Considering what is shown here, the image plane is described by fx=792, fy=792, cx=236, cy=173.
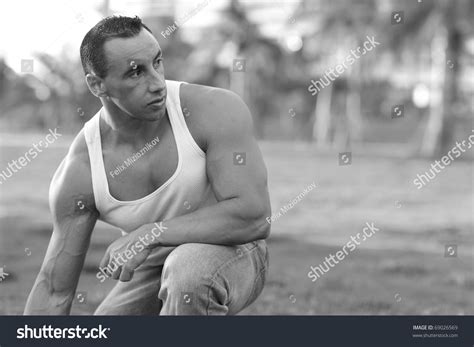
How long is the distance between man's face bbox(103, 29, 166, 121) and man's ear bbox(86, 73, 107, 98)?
1.2 inches

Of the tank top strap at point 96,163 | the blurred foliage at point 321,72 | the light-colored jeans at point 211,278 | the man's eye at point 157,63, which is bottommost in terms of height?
the blurred foliage at point 321,72

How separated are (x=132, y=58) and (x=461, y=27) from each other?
3117cm

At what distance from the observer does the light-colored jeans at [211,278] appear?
315 centimetres

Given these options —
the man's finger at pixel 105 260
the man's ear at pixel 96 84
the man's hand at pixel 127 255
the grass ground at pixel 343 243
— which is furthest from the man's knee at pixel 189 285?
the grass ground at pixel 343 243

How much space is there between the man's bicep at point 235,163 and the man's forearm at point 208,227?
5 cm

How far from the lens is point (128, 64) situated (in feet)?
10.5

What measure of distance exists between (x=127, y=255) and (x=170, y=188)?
352 mm

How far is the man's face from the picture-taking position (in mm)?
3195

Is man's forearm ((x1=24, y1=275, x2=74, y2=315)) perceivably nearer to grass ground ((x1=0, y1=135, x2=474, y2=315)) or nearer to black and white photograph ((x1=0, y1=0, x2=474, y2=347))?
black and white photograph ((x1=0, y1=0, x2=474, y2=347))

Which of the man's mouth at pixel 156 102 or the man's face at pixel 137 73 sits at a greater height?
the man's face at pixel 137 73

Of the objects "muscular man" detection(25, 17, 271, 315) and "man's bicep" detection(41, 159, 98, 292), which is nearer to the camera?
"muscular man" detection(25, 17, 271, 315)

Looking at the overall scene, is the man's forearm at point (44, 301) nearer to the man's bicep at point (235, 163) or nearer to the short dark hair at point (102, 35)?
the man's bicep at point (235, 163)

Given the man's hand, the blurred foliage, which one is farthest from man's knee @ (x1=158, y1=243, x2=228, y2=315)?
the blurred foliage
